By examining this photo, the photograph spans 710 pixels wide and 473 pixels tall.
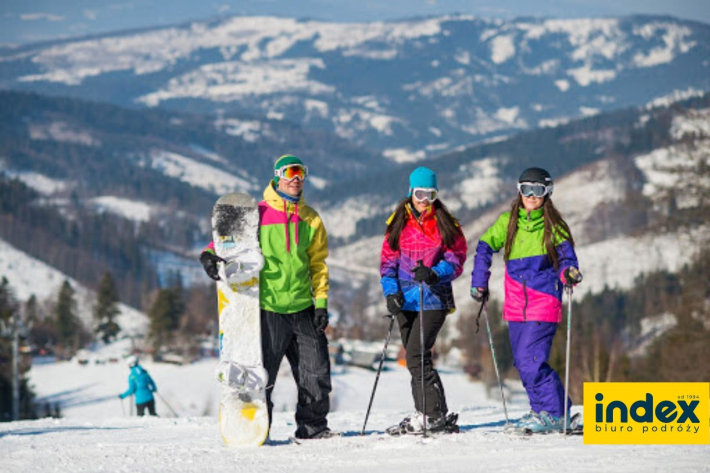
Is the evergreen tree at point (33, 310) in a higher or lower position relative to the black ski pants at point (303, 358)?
higher

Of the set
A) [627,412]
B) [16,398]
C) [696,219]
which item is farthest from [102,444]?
[16,398]

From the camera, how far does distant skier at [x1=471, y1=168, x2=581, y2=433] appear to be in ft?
26.8

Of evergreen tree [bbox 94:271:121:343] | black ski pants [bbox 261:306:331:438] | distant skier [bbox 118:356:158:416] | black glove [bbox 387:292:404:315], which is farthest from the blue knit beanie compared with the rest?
evergreen tree [bbox 94:271:121:343]

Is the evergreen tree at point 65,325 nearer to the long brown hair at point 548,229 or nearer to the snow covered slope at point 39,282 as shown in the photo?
the snow covered slope at point 39,282

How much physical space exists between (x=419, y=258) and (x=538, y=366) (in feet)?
4.20

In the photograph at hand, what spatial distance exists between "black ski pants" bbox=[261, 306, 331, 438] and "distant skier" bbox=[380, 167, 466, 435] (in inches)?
24.7

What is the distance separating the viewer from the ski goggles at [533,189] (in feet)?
27.3

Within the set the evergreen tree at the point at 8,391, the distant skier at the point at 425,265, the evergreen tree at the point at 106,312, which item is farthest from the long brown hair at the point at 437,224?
the evergreen tree at the point at 106,312

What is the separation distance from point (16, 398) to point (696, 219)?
3482 centimetres

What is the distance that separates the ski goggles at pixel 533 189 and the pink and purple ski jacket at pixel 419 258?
0.62 meters

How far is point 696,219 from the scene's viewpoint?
24.8 metres

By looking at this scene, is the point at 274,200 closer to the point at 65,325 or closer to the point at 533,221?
the point at 533,221

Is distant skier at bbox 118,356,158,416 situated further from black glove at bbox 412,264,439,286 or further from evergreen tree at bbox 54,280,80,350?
evergreen tree at bbox 54,280,80,350

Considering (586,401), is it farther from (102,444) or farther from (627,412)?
(102,444)
